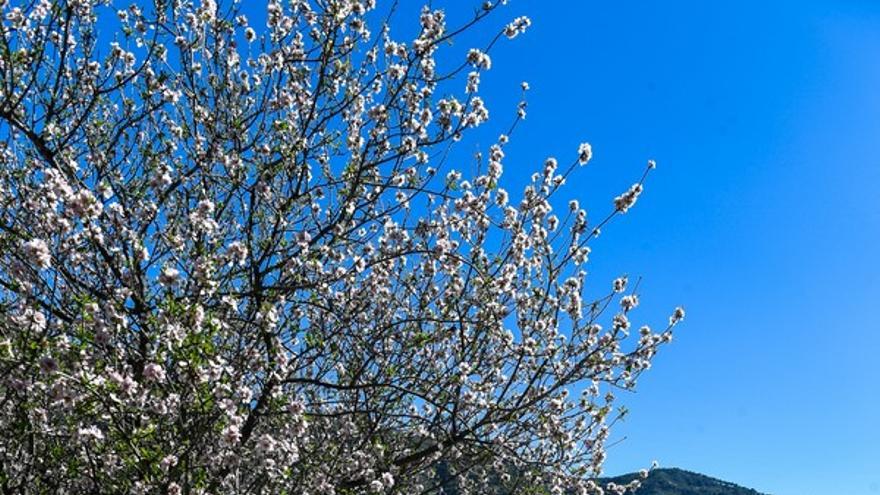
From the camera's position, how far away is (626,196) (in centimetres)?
861

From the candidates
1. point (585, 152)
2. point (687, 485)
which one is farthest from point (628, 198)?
point (687, 485)

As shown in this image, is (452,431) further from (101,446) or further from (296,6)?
(296,6)

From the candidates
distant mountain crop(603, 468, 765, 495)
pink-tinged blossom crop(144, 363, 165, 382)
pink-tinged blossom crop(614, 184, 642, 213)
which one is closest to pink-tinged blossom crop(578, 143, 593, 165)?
pink-tinged blossom crop(614, 184, 642, 213)

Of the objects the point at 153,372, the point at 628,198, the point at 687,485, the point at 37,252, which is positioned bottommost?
the point at 153,372

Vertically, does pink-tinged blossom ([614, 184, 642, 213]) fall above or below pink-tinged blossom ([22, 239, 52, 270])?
above

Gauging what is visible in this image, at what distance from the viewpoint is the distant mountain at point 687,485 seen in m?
119

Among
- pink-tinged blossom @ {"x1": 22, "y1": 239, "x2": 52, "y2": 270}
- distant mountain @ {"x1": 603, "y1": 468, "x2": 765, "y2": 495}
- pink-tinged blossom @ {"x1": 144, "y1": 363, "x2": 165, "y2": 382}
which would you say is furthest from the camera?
distant mountain @ {"x1": 603, "y1": 468, "x2": 765, "y2": 495}

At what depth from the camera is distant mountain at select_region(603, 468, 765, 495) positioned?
391 feet

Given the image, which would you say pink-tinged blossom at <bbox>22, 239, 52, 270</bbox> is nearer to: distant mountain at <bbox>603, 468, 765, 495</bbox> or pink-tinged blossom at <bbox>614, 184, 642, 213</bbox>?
pink-tinged blossom at <bbox>614, 184, 642, 213</bbox>

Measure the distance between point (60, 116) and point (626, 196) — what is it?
231 inches

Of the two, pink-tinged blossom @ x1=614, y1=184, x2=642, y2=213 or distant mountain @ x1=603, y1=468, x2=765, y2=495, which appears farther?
distant mountain @ x1=603, y1=468, x2=765, y2=495

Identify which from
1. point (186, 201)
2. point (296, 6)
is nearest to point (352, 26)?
point (296, 6)

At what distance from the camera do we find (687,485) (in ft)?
439

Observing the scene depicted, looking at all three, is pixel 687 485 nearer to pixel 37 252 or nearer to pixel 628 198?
pixel 628 198
